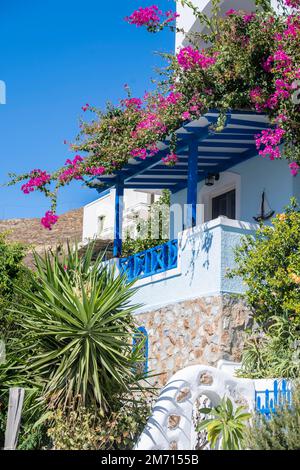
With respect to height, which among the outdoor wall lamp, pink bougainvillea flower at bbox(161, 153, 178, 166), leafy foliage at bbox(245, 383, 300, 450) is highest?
the outdoor wall lamp

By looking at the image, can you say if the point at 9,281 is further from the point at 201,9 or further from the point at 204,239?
the point at 201,9

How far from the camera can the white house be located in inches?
571

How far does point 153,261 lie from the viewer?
55.3 ft

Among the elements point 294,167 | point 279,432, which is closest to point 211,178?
point 294,167

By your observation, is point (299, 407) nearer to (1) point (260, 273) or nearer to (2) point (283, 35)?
(1) point (260, 273)

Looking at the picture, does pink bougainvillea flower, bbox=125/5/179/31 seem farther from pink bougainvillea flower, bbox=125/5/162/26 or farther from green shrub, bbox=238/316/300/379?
green shrub, bbox=238/316/300/379

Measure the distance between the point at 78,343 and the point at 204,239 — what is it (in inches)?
162

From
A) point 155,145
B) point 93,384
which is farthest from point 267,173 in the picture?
point 93,384

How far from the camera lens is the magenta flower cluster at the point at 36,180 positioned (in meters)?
17.9

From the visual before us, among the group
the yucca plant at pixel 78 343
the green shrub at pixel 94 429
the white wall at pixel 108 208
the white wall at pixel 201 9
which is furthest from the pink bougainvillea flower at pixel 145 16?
the white wall at pixel 108 208

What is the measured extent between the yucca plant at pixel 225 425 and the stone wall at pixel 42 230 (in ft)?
110

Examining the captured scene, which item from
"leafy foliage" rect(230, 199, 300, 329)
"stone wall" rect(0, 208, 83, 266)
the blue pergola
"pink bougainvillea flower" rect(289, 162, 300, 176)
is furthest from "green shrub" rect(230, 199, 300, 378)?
"stone wall" rect(0, 208, 83, 266)

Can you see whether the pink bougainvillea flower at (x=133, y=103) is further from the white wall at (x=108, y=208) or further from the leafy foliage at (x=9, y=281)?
the white wall at (x=108, y=208)

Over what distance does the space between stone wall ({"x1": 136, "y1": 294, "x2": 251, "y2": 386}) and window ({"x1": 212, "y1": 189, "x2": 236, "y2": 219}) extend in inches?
156
